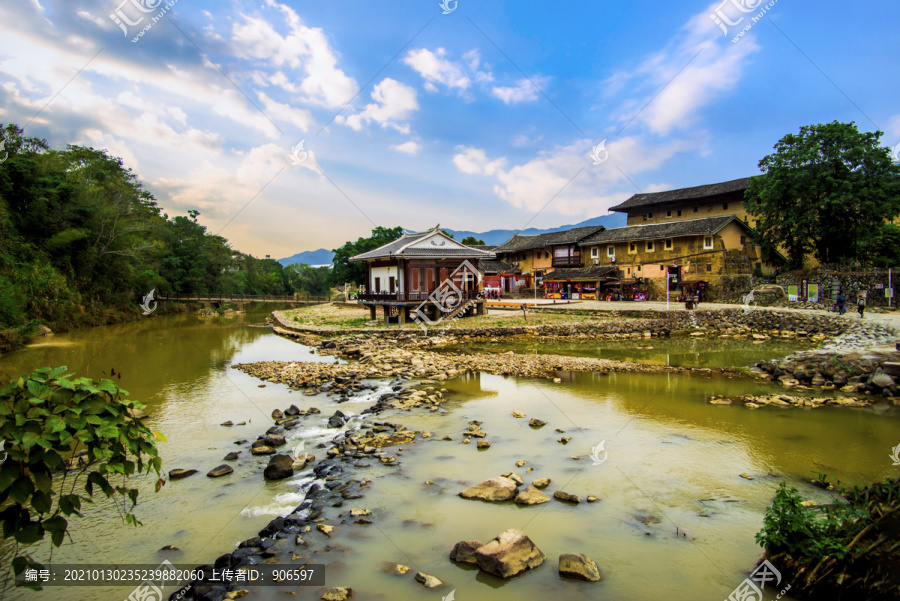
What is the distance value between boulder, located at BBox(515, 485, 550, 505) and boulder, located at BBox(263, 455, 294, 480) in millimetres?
4170

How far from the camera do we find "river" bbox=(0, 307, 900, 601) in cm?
545

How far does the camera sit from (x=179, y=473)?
8.09 meters

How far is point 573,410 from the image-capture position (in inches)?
460

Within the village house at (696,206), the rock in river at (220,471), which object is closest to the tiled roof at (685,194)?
the village house at (696,206)

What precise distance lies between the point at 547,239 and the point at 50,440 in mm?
44541

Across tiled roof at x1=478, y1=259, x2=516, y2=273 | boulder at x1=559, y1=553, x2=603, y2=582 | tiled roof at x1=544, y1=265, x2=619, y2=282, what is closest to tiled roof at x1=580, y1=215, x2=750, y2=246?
tiled roof at x1=544, y1=265, x2=619, y2=282

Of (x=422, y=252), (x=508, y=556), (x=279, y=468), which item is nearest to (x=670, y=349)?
(x=422, y=252)

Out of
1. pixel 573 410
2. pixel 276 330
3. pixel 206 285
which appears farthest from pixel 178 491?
pixel 206 285

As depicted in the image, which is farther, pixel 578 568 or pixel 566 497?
pixel 566 497

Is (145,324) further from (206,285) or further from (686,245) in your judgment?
(686,245)

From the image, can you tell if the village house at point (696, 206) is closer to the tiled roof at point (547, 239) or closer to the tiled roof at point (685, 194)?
the tiled roof at point (685, 194)

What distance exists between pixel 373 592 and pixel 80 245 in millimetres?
36535

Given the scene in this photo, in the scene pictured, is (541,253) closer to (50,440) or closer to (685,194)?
(685,194)

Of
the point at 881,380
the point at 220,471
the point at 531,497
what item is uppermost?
the point at 881,380
